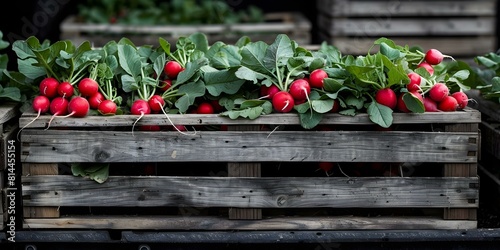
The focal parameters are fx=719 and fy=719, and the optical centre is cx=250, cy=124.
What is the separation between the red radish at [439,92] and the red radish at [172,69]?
996mm

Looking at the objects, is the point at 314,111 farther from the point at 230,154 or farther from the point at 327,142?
the point at 230,154

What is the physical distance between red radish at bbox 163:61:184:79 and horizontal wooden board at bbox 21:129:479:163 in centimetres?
34

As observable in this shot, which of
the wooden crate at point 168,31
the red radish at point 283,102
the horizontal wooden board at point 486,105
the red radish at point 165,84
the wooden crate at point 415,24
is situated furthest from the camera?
the wooden crate at point 168,31

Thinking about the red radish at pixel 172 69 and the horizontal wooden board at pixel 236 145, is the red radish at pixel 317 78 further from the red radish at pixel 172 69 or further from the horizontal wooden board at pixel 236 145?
the red radish at pixel 172 69

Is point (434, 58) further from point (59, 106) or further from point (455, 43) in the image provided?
point (455, 43)

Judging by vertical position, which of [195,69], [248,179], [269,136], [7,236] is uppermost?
[195,69]

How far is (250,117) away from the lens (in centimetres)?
264

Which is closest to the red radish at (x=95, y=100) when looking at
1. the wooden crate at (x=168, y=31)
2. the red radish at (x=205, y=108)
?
the red radish at (x=205, y=108)

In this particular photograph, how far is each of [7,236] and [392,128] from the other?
5.02ft

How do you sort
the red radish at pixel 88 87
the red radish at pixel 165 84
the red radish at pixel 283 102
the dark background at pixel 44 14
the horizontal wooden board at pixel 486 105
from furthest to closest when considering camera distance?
1. the dark background at pixel 44 14
2. the horizontal wooden board at pixel 486 105
3. the red radish at pixel 165 84
4. the red radish at pixel 88 87
5. the red radish at pixel 283 102

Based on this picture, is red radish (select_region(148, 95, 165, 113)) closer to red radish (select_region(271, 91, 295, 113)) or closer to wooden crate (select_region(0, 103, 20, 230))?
red radish (select_region(271, 91, 295, 113))

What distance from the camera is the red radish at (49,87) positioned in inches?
109

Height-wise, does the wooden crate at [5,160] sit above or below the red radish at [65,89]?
below

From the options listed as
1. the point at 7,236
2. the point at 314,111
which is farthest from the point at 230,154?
the point at 7,236
